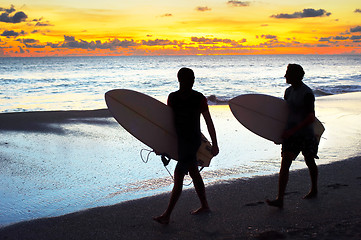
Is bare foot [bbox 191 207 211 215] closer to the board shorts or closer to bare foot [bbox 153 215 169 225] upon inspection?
bare foot [bbox 153 215 169 225]

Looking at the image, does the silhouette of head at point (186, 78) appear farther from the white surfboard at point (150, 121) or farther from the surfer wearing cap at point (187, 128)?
the white surfboard at point (150, 121)

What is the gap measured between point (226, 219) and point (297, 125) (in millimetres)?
1193

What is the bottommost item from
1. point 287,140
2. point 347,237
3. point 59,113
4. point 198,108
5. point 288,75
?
point 59,113

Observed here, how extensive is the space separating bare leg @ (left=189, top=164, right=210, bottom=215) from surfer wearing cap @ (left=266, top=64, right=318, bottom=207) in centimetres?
70

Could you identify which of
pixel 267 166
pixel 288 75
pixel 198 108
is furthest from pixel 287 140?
pixel 267 166

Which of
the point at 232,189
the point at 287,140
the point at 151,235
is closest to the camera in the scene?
the point at 151,235

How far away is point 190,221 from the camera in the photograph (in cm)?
404

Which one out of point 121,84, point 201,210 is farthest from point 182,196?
point 121,84

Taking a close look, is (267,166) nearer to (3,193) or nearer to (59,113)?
(3,193)

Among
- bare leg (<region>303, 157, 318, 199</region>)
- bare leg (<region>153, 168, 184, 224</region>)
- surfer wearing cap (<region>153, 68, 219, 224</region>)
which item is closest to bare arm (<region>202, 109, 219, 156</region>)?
surfer wearing cap (<region>153, 68, 219, 224</region>)

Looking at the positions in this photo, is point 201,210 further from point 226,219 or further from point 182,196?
point 182,196

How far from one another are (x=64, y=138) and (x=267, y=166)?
454 centimetres

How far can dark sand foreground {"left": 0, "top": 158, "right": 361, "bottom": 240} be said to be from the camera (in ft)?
12.0

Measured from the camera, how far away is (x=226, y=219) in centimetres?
405
